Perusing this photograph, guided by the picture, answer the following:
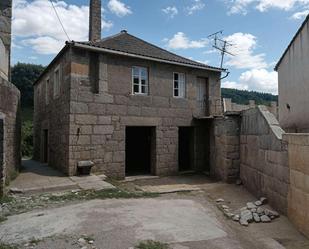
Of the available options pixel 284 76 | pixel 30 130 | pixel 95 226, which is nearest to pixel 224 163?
pixel 284 76

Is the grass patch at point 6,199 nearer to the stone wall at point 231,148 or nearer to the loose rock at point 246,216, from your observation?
the loose rock at point 246,216

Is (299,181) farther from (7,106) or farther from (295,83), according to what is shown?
(7,106)

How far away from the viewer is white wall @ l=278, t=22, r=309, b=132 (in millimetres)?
10094

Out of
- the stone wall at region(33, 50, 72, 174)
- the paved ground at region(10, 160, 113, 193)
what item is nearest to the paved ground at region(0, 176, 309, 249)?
the paved ground at region(10, 160, 113, 193)

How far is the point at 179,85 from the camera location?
1212cm

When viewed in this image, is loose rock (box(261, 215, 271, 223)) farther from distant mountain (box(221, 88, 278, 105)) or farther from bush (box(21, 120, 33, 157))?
distant mountain (box(221, 88, 278, 105))

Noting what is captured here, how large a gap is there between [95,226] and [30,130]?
65.8 feet

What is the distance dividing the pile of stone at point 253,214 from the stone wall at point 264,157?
0.24 meters

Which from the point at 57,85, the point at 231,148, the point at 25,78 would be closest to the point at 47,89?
the point at 57,85

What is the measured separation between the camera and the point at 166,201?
23.1 ft

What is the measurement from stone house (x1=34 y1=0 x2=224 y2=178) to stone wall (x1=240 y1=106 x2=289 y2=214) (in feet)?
8.47

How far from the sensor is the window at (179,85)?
12016mm

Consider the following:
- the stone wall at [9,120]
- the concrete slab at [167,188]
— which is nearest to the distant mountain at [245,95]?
the concrete slab at [167,188]

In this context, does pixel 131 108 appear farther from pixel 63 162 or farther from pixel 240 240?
pixel 240 240
